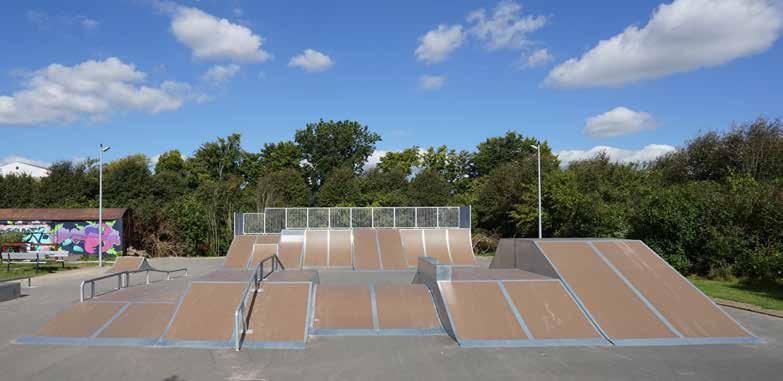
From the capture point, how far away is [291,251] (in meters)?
21.5

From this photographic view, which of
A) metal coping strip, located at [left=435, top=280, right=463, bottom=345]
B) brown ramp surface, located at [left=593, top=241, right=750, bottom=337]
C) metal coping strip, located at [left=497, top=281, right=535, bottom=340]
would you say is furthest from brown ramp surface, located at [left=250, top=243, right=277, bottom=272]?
brown ramp surface, located at [left=593, top=241, right=750, bottom=337]

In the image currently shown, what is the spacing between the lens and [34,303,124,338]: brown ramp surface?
8578mm

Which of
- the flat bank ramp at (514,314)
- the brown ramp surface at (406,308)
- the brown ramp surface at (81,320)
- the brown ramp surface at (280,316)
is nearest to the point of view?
the brown ramp surface at (280,316)

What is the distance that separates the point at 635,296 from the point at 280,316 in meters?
6.83

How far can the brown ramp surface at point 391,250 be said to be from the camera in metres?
20.4

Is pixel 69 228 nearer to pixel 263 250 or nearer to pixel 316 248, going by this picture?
pixel 263 250

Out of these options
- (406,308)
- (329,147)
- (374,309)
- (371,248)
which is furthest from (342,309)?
(329,147)

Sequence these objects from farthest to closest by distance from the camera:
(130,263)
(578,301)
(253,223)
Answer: (253,223) → (130,263) → (578,301)

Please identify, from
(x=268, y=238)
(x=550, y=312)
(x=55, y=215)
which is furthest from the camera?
(x=55, y=215)

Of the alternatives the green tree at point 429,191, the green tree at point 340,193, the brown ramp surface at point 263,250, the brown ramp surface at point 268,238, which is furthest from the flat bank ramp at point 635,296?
the green tree at point 340,193

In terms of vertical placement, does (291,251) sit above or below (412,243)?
below

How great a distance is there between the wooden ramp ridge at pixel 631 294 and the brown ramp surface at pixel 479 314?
1487 millimetres

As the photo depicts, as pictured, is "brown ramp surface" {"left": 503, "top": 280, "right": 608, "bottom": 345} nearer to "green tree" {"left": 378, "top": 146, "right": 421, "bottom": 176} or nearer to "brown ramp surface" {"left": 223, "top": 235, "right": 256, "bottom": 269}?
"brown ramp surface" {"left": 223, "top": 235, "right": 256, "bottom": 269}

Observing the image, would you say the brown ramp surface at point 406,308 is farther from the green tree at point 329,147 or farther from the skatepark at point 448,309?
the green tree at point 329,147
